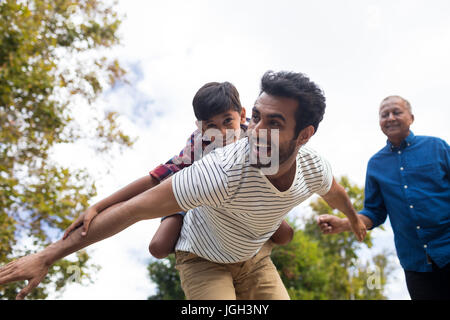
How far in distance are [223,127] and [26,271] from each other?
4.35 feet

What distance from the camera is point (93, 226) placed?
189 centimetres

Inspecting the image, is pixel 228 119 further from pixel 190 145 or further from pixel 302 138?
pixel 302 138

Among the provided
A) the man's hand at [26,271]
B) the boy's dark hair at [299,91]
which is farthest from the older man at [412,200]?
the man's hand at [26,271]

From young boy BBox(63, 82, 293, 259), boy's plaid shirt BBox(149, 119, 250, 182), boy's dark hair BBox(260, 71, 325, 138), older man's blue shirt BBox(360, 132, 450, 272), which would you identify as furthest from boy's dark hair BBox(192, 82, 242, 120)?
older man's blue shirt BBox(360, 132, 450, 272)

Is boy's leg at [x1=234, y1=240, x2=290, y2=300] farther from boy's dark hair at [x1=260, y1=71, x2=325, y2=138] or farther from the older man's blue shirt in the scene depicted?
the older man's blue shirt

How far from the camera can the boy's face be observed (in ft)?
8.35

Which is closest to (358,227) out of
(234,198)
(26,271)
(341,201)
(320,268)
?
(341,201)

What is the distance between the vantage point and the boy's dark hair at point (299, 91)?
1.99 metres

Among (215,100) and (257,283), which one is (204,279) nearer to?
(257,283)

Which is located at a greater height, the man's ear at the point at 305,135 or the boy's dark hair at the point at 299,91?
the boy's dark hair at the point at 299,91

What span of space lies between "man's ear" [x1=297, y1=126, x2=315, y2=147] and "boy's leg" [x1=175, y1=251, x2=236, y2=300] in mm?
775

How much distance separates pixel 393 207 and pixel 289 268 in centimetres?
656

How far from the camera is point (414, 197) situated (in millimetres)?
3070

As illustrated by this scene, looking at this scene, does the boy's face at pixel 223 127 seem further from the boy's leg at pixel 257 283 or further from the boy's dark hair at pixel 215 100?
the boy's leg at pixel 257 283
